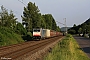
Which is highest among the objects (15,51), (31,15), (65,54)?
(31,15)

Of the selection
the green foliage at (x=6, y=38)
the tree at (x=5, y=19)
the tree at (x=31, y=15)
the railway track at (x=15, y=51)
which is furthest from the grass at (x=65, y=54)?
the tree at (x=31, y=15)

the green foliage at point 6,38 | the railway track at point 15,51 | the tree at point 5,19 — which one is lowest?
the railway track at point 15,51

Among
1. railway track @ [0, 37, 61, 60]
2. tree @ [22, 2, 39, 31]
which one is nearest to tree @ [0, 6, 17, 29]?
tree @ [22, 2, 39, 31]

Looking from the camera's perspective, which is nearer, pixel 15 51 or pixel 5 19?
pixel 15 51

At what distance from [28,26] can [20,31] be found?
17459 millimetres

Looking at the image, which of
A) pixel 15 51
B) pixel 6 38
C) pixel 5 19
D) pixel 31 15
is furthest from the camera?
pixel 31 15

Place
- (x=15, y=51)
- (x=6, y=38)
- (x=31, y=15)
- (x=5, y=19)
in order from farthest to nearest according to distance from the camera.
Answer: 1. (x=31, y=15)
2. (x=5, y=19)
3. (x=6, y=38)
4. (x=15, y=51)

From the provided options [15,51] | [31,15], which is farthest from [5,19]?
[15,51]

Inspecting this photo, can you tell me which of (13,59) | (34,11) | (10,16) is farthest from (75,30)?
(13,59)

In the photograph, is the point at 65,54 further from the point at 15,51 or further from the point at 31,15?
the point at 31,15

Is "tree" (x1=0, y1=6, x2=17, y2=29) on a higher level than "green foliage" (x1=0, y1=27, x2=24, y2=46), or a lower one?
higher

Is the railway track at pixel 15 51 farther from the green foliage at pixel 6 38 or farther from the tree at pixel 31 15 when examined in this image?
the tree at pixel 31 15

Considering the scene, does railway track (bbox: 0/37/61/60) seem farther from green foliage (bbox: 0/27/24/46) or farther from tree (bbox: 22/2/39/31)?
tree (bbox: 22/2/39/31)

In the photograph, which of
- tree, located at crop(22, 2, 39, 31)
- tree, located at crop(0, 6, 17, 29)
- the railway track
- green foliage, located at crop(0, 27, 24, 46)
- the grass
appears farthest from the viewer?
tree, located at crop(22, 2, 39, 31)
